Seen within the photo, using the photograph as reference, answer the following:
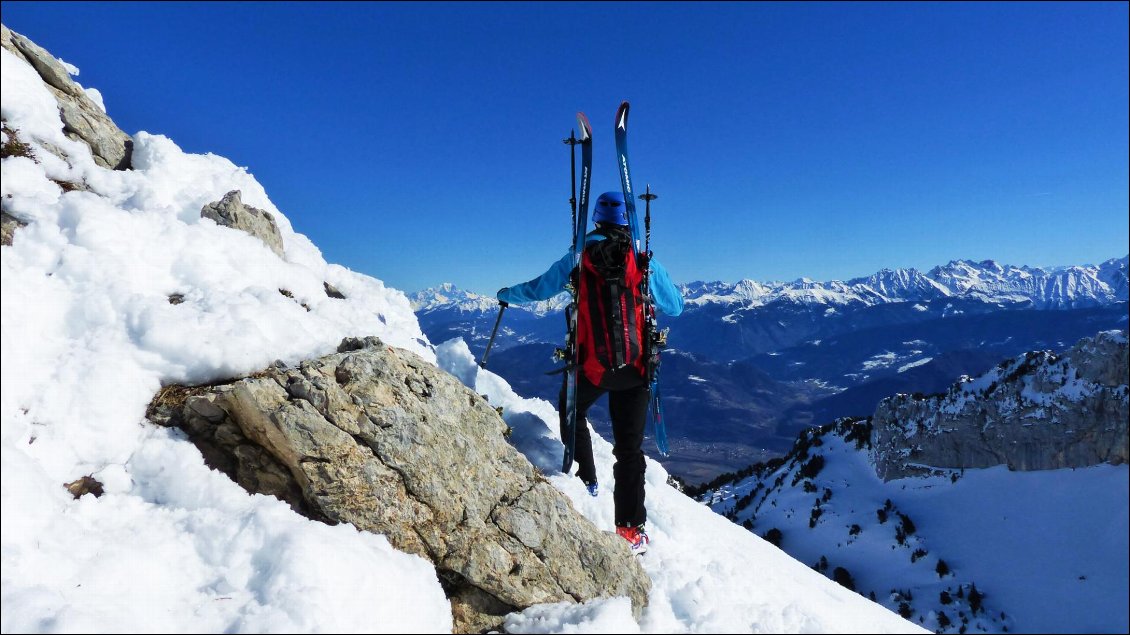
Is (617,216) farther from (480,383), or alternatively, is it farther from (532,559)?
(480,383)

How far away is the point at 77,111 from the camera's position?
11305 millimetres

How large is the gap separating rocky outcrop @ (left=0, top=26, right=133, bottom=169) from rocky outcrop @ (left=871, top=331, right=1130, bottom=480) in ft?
406

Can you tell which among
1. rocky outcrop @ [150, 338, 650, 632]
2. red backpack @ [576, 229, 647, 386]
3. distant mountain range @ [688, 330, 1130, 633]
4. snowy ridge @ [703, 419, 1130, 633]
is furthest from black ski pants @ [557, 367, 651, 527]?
snowy ridge @ [703, 419, 1130, 633]

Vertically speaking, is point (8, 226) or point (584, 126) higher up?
point (584, 126)

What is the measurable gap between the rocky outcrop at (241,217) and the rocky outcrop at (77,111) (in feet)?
8.45

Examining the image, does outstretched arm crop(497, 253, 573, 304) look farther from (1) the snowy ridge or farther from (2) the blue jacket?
(1) the snowy ridge

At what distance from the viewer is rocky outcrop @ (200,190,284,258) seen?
35.5 ft

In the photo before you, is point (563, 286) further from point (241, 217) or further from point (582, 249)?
point (241, 217)

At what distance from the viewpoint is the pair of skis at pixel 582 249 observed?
804cm

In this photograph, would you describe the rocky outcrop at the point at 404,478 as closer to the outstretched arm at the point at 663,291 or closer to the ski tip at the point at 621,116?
the outstretched arm at the point at 663,291

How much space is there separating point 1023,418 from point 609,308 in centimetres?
12821

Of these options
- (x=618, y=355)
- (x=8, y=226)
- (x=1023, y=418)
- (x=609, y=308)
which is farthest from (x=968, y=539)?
(x=8, y=226)

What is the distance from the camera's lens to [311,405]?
6.41 meters

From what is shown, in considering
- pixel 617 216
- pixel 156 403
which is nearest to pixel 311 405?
pixel 156 403
